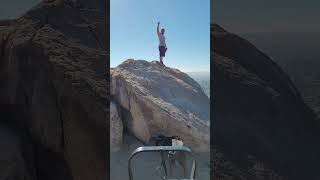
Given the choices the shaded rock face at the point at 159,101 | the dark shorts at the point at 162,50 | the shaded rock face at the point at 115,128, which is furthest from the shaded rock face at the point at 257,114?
the shaded rock face at the point at 115,128

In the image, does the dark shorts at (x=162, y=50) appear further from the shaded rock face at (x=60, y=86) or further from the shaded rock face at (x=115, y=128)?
the shaded rock face at (x=115, y=128)

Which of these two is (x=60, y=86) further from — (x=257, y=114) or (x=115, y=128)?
(x=257, y=114)

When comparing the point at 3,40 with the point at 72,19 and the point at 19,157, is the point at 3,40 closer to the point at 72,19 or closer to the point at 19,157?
the point at 72,19

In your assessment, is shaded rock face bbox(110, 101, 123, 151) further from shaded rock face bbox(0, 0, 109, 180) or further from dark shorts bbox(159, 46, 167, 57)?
dark shorts bbox(159, 46, 167, 57)

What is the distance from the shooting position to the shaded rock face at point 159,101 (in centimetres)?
395

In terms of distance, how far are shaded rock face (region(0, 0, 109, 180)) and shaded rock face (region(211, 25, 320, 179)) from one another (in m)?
1.06

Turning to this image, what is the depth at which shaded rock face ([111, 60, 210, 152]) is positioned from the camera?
3.95 m

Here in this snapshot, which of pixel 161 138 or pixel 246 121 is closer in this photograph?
pixel 246 121

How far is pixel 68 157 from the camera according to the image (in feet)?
12.0

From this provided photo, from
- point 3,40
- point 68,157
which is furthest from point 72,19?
point 68,157

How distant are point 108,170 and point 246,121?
Answer: 4.39ft

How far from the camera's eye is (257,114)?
365 cm

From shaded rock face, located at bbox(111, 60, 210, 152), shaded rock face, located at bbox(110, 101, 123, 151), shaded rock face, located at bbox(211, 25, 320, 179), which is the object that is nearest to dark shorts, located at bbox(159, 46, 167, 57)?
shaded rock face, located at bbox(111, 60, 210, 152)

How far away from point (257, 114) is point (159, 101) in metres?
1.03
